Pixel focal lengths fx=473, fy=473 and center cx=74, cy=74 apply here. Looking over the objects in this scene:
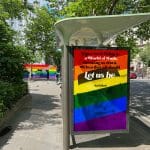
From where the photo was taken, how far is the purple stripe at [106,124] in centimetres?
968

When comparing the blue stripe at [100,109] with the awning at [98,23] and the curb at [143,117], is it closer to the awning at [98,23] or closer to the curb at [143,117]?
the awning at [98,23]

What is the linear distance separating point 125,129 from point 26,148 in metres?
2.10

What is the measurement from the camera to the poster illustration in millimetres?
9487

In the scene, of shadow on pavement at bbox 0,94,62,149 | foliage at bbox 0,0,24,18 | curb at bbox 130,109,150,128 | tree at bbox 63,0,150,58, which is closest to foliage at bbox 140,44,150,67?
tree at bbox 63,0,150,58

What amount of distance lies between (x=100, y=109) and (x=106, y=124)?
0.34 meters

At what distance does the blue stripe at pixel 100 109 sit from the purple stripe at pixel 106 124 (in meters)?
0.08

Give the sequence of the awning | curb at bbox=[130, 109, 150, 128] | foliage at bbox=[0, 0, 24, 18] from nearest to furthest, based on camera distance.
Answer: the awning < curb at bbox=[130, 109, 150, 128] < foliage at bbox=[0, 0, 24, 18]

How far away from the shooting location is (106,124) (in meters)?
9.83

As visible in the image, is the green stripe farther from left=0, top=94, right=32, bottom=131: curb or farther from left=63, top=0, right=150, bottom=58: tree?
left=63, top=0, right=150, bottom=58: tree

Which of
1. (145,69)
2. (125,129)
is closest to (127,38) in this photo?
(125,129)

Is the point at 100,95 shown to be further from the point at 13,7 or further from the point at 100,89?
the point at 13,7

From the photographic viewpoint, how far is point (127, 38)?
22828 millimetres

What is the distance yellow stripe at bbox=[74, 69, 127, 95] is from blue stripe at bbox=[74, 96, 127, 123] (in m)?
0.35

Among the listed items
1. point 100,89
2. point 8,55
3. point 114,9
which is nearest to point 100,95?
point 100,89
